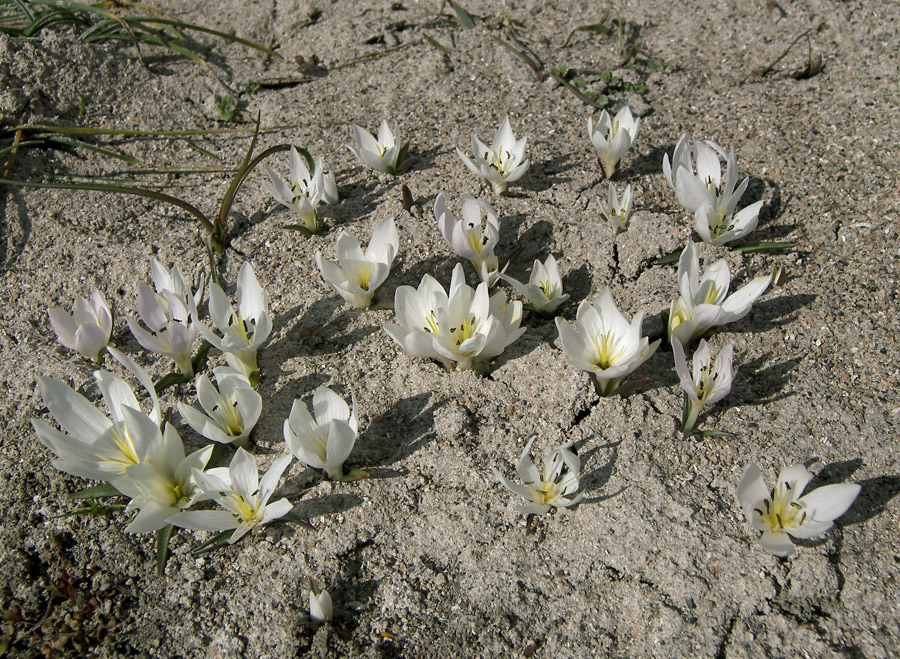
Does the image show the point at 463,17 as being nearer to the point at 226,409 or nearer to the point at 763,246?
the point at 763,246

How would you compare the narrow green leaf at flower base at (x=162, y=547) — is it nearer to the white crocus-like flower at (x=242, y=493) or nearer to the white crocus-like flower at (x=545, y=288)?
the white crocus-like flower at (x=242, y=493)

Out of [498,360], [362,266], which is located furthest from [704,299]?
[362,266]

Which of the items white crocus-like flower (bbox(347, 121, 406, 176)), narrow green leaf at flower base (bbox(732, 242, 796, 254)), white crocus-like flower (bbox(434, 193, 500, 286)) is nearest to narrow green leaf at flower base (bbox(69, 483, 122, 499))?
white crocus-like flower (bbox(434, 193, 500, 286))

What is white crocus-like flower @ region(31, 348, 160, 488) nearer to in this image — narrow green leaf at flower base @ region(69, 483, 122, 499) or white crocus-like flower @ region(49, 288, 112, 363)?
narrow green leaf at flower base @ region(69, 483, 122, 499)

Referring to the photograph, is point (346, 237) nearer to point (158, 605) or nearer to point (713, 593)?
point (158, 605)

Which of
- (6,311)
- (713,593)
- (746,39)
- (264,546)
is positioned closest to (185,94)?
(6,311)
